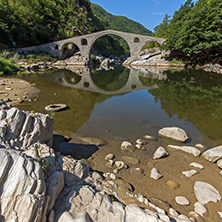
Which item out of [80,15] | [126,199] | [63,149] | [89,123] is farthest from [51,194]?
[80,15]

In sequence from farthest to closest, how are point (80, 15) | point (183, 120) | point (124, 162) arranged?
point (80, 15) < point (183, 120) < point (124, 162)

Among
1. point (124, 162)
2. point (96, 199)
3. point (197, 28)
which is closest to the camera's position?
point (96, 199)

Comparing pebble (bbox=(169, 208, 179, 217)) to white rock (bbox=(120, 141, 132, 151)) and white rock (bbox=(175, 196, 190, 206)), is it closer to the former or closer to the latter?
white rock (bbox=(175, 196, 190, 206))

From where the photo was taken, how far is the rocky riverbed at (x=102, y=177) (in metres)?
1.79

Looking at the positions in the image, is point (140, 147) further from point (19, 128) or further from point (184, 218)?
point (19, 128)

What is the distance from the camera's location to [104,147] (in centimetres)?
417

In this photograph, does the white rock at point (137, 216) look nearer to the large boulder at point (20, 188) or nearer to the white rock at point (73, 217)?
the white rock at point (73, 217)

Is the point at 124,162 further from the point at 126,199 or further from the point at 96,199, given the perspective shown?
the point at 96,199

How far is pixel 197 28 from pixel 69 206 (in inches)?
1121

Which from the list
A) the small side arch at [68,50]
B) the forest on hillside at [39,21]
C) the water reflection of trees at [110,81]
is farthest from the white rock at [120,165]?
the small side arch at [68,50]

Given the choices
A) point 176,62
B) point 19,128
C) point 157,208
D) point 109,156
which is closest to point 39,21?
point 176,62

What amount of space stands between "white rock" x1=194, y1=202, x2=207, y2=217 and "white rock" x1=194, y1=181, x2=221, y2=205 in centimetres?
10

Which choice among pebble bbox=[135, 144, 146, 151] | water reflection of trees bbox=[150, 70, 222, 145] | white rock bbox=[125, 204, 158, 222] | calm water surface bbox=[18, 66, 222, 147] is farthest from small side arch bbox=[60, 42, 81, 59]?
white rock bbox=[125, 204, 158, 222]

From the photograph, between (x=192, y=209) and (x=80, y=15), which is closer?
(x=192, y=209)
